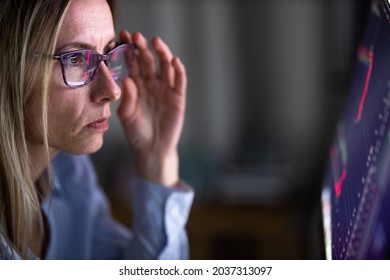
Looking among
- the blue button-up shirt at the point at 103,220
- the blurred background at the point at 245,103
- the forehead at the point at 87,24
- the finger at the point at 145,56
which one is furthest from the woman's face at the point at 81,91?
the blurred background at the point at 245,103

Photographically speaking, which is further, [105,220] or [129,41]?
[105,220]

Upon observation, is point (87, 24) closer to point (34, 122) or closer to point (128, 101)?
point (34, 122)

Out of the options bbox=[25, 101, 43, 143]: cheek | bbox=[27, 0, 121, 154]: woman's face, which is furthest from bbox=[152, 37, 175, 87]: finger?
bbox=[25, 101, 43, 143]: cheek

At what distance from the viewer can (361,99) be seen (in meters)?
0.84

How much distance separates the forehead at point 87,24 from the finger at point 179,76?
0.18 meters

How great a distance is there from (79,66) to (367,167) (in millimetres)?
352

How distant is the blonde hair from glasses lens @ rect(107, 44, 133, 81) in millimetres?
98

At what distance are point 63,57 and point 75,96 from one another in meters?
0.05

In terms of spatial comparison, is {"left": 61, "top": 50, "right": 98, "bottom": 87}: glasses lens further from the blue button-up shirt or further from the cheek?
the blue button-up shirt

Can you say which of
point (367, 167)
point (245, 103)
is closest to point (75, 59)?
point (367, 167)

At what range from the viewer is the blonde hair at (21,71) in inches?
29.1

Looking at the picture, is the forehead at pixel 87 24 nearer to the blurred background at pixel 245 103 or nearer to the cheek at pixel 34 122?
the cheek at pixel 34 122

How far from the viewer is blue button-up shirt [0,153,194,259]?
1.04 meters

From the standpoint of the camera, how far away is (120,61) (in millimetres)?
902
